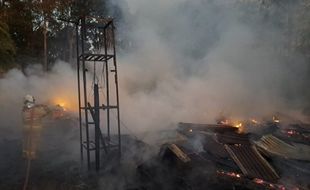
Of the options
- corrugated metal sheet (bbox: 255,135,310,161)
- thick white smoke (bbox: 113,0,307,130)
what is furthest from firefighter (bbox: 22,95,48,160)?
corrugated metal sheet (bbox: 255,135,310,161)

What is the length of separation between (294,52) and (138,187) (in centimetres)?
1376

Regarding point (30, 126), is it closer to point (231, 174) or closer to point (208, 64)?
point (231, 174)

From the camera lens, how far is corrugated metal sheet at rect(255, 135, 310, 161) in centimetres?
900

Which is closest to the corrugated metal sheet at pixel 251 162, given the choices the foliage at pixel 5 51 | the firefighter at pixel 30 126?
the firefighter at pixel 30 126

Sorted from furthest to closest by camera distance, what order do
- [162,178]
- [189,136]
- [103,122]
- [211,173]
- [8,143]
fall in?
[103,122] → [8,143] → [189,136] → [162,178] → [211,173]

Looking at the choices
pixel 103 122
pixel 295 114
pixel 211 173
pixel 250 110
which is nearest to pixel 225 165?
pixel 211 173

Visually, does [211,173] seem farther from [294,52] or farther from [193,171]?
[294,52]

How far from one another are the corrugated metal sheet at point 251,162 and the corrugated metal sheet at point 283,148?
45.3 inches

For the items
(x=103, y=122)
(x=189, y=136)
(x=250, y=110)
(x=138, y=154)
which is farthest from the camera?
(x=250, y=110)

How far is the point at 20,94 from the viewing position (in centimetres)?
1766

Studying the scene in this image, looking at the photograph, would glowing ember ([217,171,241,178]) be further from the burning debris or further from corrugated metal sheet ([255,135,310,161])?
corrugated metal sheet ([255,135,310,161])

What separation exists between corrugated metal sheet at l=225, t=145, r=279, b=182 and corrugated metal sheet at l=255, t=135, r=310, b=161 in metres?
1.15

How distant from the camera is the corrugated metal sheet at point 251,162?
7109mm

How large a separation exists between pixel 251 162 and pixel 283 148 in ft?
8.58
